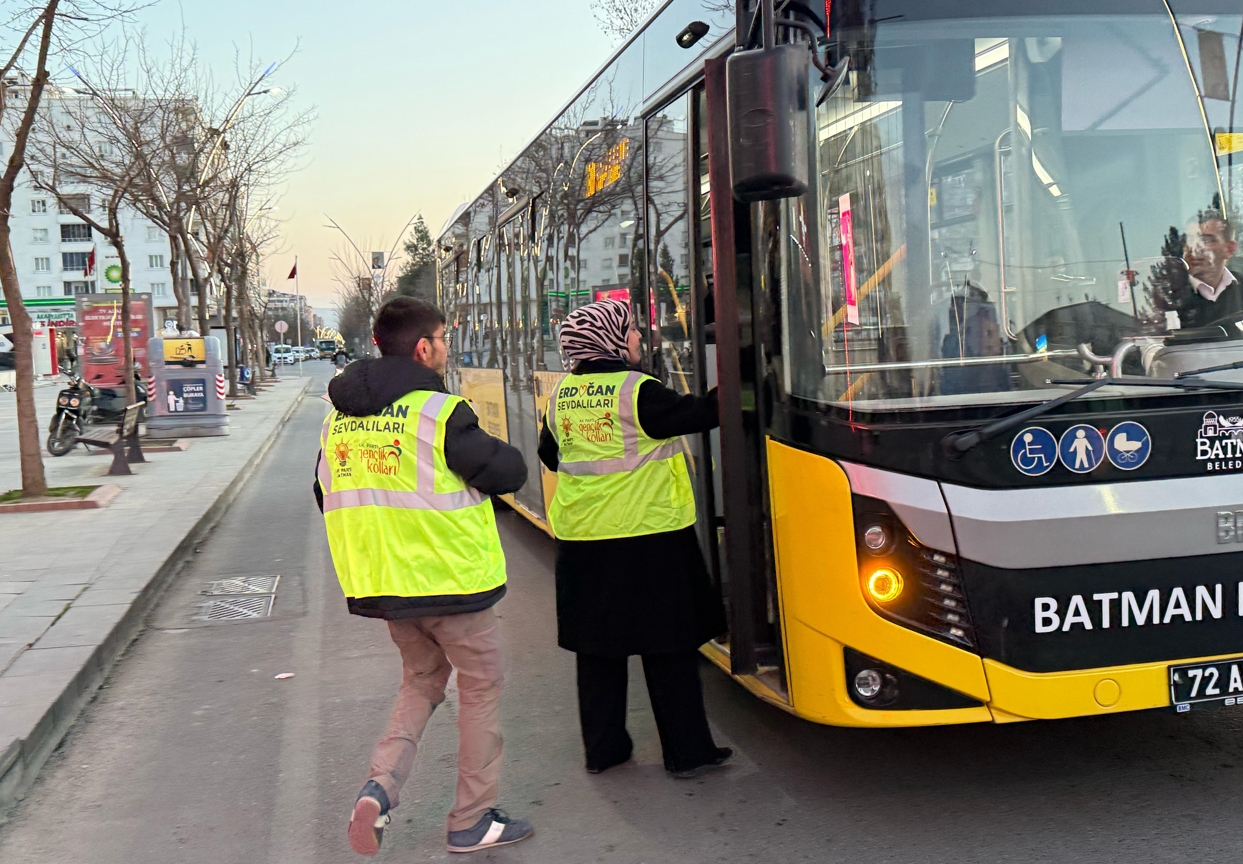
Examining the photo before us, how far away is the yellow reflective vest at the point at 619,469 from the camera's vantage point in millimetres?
4531

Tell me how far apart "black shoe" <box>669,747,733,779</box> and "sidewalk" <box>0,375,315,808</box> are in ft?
8.51

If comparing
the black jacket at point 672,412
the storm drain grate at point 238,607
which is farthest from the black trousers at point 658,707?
the storm drain grate at point 238,607

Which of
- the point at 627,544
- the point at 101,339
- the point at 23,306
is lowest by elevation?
the point at 627,544

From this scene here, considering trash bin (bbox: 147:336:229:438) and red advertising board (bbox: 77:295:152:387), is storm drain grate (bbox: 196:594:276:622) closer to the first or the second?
trash bin (bbox: 147:336:229:438)

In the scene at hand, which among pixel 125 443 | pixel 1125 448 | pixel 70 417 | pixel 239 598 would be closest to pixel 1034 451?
pixel 1125 448

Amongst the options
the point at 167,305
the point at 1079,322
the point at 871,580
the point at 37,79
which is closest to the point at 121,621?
the point at 871,580

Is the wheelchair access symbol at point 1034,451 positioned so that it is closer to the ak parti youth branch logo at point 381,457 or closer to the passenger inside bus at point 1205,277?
the passenger inside bus at point 1205,277

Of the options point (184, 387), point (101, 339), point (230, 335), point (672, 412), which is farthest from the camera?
point (230, 335)

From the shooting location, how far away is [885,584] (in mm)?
3863

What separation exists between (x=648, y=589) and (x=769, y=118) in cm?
179

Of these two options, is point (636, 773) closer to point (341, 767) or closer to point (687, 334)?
point (341, 767)

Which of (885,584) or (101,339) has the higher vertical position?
(101,339)

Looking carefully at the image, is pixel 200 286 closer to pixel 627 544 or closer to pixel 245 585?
pixel 245 585

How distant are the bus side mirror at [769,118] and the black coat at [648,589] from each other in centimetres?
101
